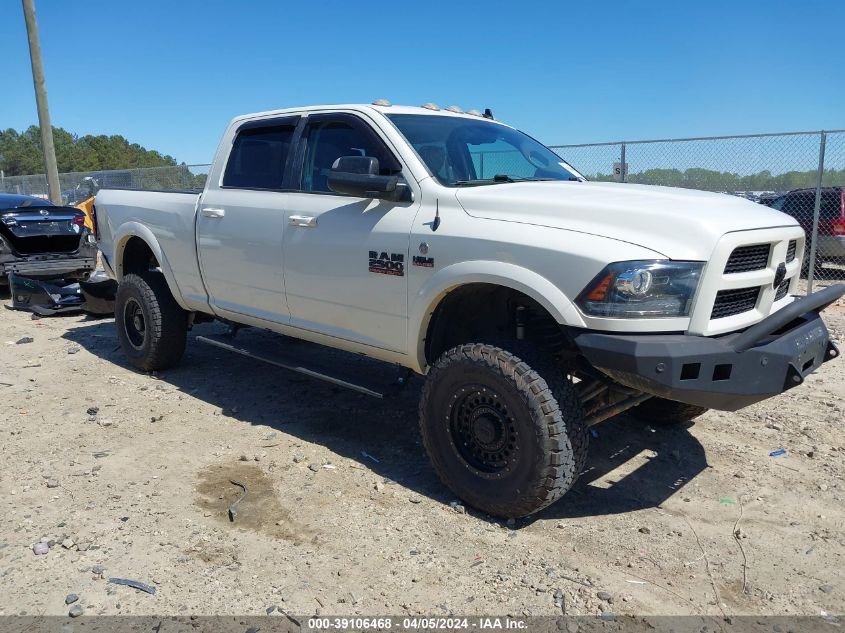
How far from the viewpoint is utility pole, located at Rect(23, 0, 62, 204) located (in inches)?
539

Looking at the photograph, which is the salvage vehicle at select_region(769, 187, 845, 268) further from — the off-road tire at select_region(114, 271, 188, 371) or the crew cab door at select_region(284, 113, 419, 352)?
the off-road tire at select_region(114, 271, 188, 371)

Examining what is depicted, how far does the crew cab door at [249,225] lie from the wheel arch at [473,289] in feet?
3.98

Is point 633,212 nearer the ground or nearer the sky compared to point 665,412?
nearer the sky

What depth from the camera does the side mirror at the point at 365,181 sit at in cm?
374

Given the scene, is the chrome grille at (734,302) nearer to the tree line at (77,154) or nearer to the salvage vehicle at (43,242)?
the salvage vehicle at (43,242)

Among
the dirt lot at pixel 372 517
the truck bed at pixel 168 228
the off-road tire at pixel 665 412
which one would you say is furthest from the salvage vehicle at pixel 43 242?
the off-road tire at pixel 665 412

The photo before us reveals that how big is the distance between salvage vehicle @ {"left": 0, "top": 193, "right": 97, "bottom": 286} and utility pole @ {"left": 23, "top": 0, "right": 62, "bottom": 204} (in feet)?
15.6

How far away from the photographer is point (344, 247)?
408 centimetres

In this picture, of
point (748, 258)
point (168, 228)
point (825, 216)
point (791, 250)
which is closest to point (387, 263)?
point (748, 258)

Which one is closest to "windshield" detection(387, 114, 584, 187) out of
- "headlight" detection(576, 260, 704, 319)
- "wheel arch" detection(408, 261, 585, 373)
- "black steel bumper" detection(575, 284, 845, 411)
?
"wheel arch" detection(408, 261, 585, 373)

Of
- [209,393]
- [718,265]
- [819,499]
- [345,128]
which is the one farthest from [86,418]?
[819,499]

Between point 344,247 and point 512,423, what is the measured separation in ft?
4.88

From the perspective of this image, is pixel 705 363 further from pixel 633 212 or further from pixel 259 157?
pixel 259 157

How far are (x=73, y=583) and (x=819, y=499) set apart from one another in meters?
3.75
